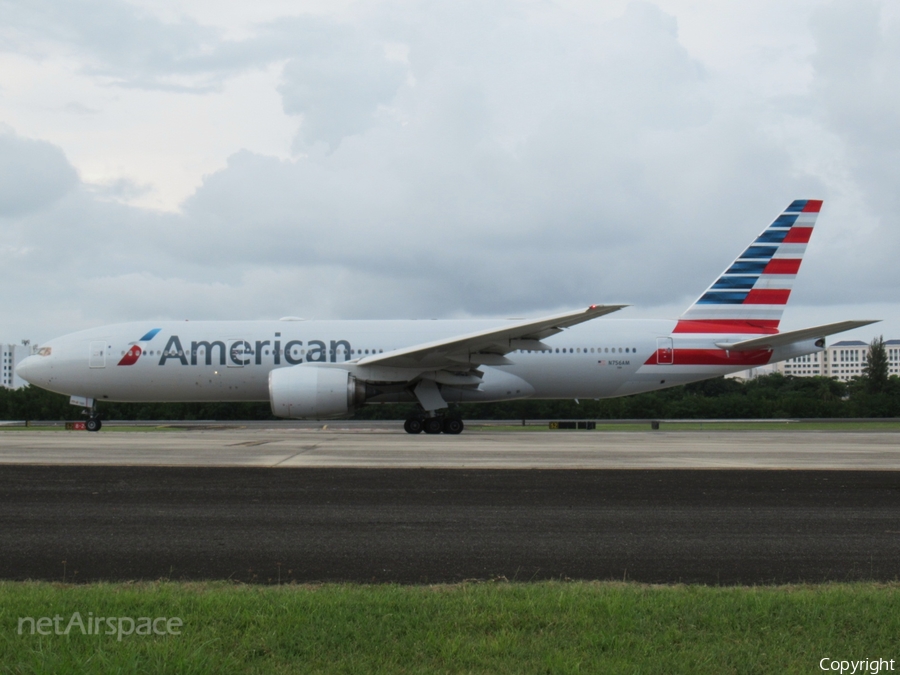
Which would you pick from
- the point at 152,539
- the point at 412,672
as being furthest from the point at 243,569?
the point at 412,672

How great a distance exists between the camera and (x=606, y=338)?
23.0 meters

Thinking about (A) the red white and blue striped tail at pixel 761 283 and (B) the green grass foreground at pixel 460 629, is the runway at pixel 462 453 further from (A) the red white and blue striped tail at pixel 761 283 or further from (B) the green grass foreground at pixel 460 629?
(B) the green grass foreground at pixel 460 629

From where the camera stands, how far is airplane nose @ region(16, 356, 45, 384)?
23.2m

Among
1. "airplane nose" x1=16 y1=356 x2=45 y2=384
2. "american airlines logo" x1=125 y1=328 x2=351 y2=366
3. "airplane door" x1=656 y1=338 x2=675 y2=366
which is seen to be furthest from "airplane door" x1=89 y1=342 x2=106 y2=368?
"airplane door" x1=656 y1=338 x2=675 y2=366

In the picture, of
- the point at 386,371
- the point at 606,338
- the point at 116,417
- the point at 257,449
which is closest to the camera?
the point at 257,449

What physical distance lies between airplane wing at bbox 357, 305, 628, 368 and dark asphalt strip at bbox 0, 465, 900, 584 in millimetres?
8725

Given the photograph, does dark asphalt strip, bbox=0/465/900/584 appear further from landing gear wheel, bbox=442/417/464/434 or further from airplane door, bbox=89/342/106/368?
airplane door, bbox=89/342/106/368

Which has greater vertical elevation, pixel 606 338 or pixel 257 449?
pixel 606 338

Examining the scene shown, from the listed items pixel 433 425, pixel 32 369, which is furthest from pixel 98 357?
pixel 433 425

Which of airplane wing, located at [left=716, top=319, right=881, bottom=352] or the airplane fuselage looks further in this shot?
the airplane fuselage

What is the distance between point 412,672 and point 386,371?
56.0ft

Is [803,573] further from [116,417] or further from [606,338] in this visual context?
[116,417]

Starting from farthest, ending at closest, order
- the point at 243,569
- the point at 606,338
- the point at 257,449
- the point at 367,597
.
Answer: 1. the point at 606,338
2. the point at 257,449
3. the point at 243,569
4. the point at 367,597

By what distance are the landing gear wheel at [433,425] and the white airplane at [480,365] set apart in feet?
0.10
